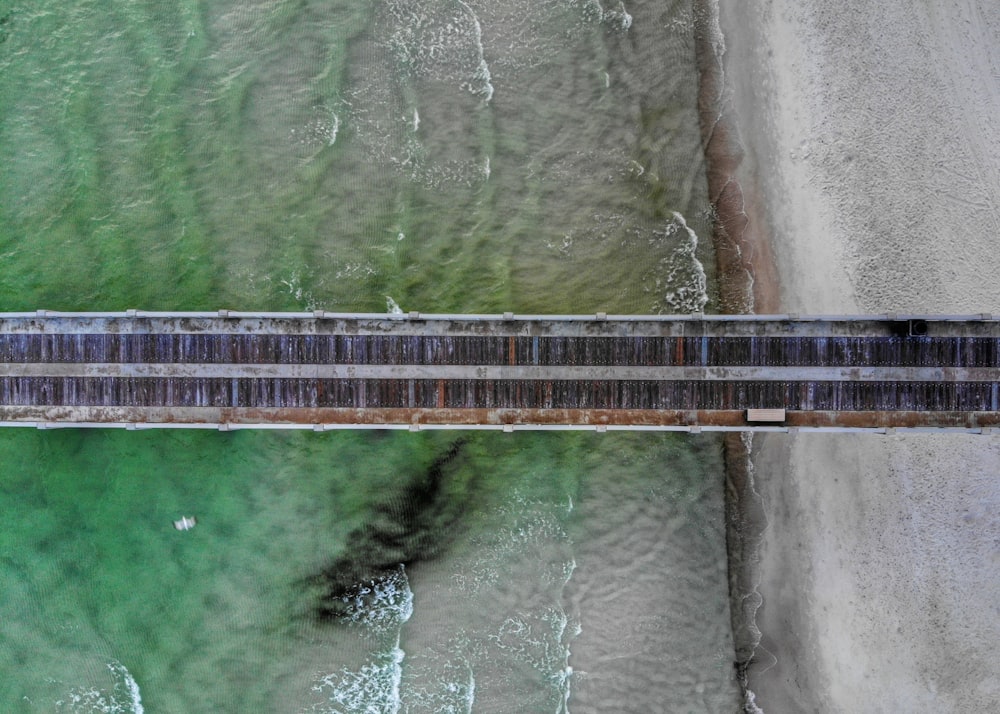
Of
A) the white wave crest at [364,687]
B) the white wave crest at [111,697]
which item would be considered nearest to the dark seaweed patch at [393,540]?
the white wave crest at [364,687]

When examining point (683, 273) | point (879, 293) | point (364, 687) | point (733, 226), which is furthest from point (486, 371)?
point (879, 293)

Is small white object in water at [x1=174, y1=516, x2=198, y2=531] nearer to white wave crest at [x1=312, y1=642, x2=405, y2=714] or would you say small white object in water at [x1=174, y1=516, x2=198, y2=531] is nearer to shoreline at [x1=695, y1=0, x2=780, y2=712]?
white wave crest at [x1=312, y1=642, x2=405, y2=714]

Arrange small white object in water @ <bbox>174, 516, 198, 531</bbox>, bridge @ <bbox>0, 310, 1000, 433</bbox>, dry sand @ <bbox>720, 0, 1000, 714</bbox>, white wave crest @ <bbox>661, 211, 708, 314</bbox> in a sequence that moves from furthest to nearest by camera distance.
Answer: white wave crest @ <bbox>661, 211, 708, 314</bbox> → dry sand @ <bbox>720, 0, 1000, 714</bbox> → small white object in water @ <bbox>174, 516, 198, 531</bbox> → bridge @ <bbox>0, 310, 1000, 433</bbox>

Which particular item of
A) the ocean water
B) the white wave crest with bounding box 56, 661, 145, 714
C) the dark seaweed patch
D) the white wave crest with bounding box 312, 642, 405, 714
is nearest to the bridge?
the ocean water

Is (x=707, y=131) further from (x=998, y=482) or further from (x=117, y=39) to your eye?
(x=117, y=39)

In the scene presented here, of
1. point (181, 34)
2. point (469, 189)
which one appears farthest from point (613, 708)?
point (181, 34)

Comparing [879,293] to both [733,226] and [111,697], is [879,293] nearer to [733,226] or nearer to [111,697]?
[733,226]

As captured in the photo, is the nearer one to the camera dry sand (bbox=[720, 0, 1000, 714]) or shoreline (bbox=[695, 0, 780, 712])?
dry sand (bbox=[720, 0, 1000, 714])
